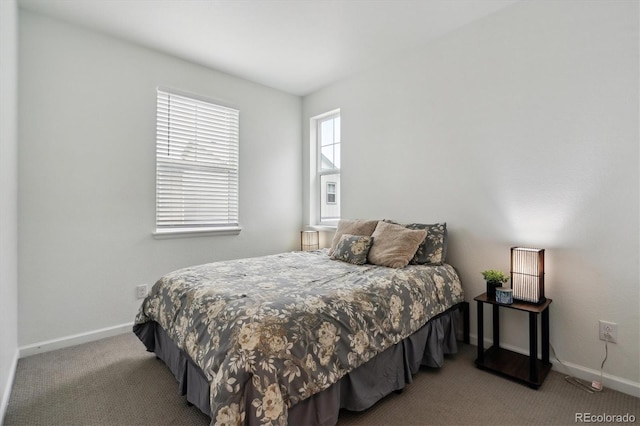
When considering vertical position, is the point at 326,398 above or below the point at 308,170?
below

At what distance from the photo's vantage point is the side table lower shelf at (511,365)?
2.03 meters

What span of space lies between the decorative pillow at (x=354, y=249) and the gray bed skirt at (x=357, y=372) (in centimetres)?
74

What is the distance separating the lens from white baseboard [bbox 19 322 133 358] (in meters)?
2.44

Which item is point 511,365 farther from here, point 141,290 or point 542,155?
point 141,290

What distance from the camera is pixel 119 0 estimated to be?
2.34 metres

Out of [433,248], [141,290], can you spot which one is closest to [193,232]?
[141,290]

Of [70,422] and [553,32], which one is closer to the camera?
[70,422]

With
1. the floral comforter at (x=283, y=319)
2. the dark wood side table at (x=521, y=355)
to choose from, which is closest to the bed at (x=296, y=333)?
the floral comforter at (x=283, y=319)

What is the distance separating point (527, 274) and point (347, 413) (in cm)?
151

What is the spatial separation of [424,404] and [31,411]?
2.27 meters

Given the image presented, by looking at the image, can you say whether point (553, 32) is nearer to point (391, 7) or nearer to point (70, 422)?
point (391, 7)

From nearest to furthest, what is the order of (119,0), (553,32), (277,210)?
1. (553,32)
2. (119,0)
3. (277,210)

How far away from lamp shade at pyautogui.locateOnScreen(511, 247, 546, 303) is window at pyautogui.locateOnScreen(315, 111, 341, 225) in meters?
2.14

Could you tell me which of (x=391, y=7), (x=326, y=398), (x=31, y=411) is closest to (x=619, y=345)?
(x=326, y=398)
